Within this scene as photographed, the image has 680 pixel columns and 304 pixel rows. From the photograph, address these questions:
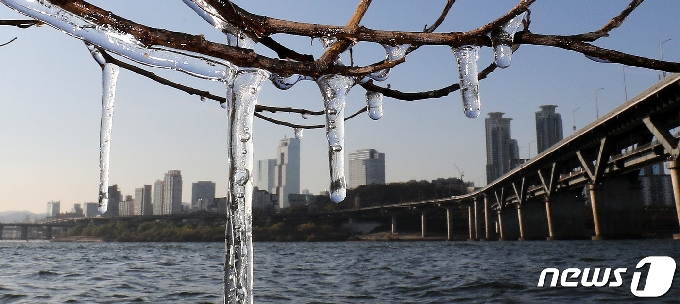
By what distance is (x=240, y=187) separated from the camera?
1.98 m

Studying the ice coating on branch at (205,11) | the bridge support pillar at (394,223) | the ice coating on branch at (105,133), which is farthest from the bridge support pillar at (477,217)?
the ice coating on branch at (205,11)

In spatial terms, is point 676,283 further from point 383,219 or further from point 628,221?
point 383,219

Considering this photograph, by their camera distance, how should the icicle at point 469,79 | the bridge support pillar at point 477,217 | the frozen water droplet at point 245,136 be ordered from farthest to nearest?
the bridge support pillar at point 477,217, the frozen water droplet at point 245,136, the icicle at point 469,79

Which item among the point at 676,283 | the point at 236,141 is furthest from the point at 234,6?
the point at 676,283

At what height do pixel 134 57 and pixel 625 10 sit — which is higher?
pixel 625 10

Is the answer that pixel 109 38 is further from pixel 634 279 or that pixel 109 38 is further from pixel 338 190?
pixel 634 279

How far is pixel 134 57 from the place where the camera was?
4.58 ft

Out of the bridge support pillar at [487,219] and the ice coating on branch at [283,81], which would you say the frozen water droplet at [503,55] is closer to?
the ice coating on branch at [283,81]

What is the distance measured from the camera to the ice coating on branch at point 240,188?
1.91 meters

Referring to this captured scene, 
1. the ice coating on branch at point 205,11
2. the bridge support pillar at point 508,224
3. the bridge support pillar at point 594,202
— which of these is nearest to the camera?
the ice coating on branch at point 205,11

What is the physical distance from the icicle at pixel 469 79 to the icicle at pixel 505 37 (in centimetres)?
9

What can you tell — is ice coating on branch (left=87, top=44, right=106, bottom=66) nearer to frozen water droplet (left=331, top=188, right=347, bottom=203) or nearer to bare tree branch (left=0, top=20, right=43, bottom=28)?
bare tree branch (left=0, top=20, right=43, bottom=28)

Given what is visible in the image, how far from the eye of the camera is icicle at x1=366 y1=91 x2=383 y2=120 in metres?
2.41

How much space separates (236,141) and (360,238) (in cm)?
11092
